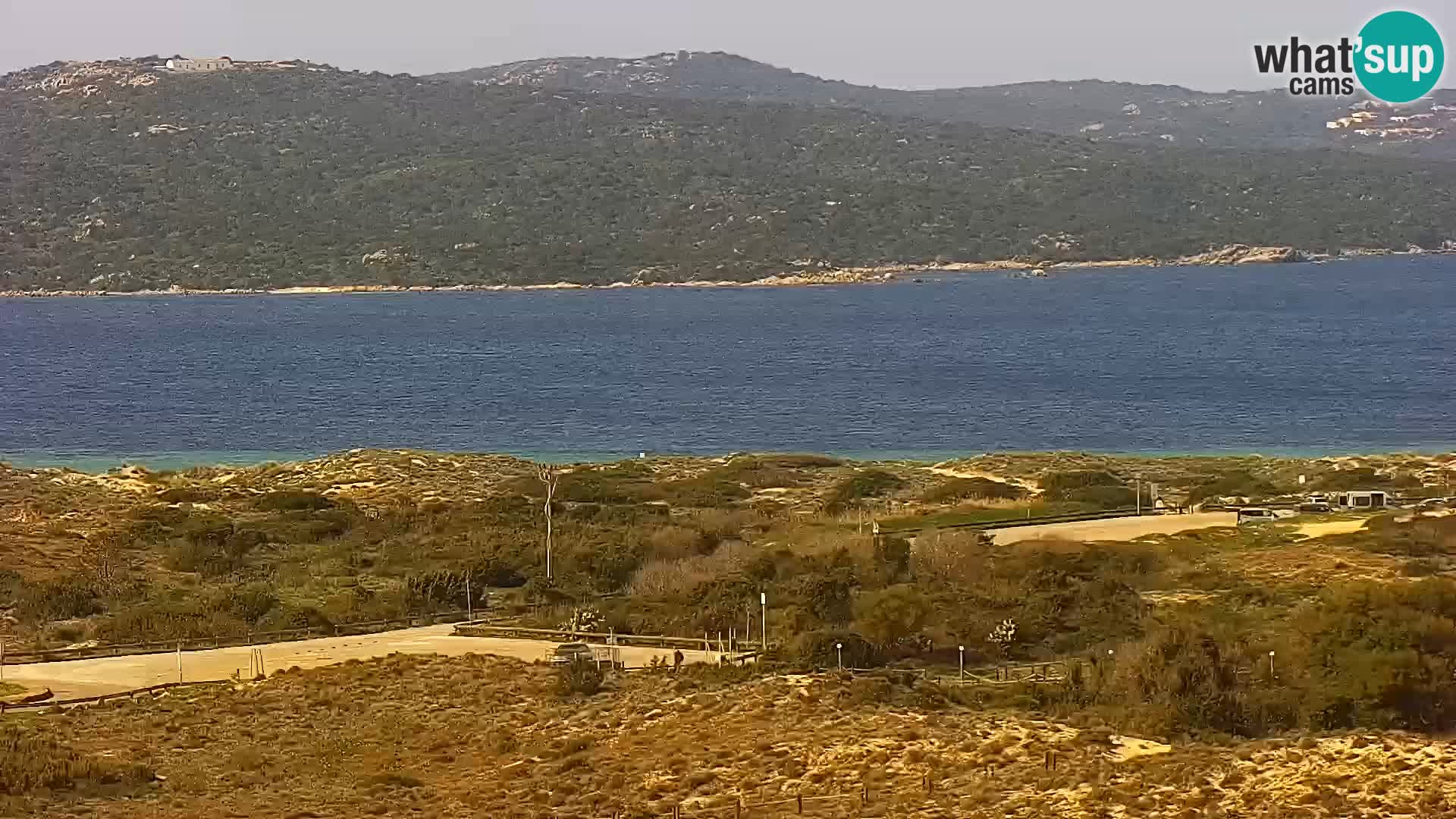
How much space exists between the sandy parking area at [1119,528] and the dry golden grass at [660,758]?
13192 millimetres

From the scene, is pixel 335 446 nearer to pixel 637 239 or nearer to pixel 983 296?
pixel 983 296

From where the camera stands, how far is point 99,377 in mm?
95688

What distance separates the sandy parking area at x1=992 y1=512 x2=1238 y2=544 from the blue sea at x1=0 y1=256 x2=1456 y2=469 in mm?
24316

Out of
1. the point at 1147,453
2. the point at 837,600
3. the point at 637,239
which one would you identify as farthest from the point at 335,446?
the point at 637,239

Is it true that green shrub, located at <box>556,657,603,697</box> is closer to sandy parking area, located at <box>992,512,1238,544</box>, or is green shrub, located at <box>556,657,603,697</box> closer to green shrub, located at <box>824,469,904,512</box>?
sandy parking area, located at <box>992,512,1238,544</box>

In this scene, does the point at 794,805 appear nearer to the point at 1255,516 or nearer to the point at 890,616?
the point at 890,616

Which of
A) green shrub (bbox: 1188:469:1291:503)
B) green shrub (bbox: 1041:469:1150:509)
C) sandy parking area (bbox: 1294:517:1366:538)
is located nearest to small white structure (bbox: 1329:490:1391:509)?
green shrub (bbox: 1188:469:1291:503)

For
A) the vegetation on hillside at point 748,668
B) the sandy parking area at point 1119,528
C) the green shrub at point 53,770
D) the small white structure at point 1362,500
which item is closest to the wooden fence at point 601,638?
the vegetation on hillside at point 748,668

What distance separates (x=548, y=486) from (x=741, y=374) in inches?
1975

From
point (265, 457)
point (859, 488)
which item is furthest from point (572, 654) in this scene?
point (265, 457)

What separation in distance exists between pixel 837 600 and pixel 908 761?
8.89 meters

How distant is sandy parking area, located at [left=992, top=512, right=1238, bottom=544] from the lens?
36.2m

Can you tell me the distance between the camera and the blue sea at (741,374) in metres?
69.6

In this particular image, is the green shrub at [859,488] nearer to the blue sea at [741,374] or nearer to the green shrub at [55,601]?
the blue sea at [741,374]
